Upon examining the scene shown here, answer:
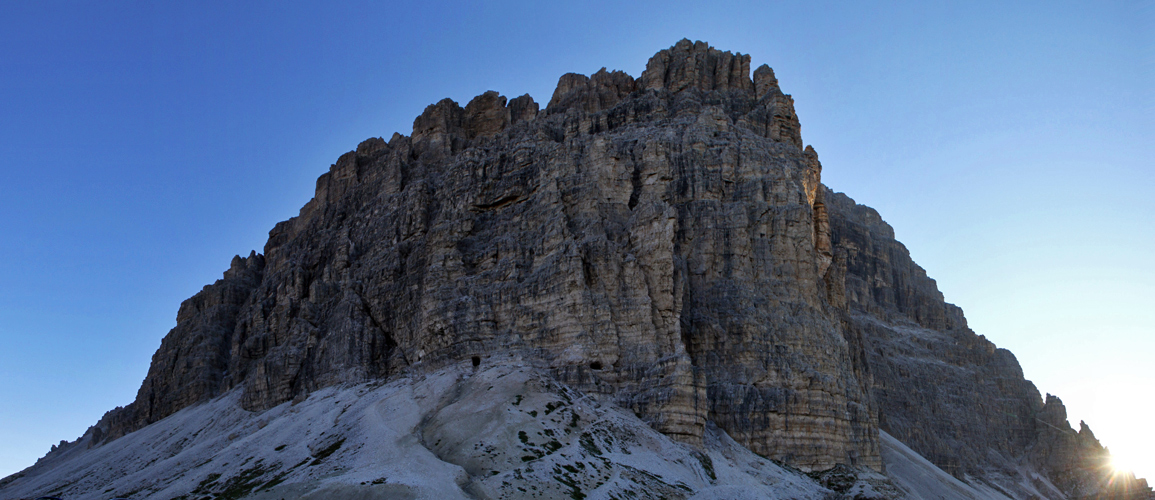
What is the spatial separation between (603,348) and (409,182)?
176 ft

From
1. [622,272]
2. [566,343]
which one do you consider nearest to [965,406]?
[622,272]

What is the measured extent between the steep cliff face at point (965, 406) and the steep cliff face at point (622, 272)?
102 ft

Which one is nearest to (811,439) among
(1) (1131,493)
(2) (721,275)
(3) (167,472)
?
(2) (721,275)

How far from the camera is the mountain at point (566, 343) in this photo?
6488 centimetres

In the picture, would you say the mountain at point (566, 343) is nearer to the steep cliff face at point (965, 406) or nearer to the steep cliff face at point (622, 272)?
the steep cliff face at point (622, 272)

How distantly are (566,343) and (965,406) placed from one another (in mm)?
91436

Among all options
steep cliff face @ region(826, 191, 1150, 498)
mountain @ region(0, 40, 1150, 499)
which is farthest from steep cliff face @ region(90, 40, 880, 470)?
steep cliff face @ region(826, 191, 1150, 498)


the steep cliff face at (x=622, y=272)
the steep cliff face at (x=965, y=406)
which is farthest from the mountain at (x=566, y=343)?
the steep cliff face at (x=965, y=406)

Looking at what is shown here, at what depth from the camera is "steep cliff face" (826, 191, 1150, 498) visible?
128625mm

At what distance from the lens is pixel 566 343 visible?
250 feet

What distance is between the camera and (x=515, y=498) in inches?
2067

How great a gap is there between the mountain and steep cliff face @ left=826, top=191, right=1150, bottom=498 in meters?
0.99

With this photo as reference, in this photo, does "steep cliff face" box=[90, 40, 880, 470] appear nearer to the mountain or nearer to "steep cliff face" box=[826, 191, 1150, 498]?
the mountain

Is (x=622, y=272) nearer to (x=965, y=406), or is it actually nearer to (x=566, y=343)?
(x=566, y=343)
